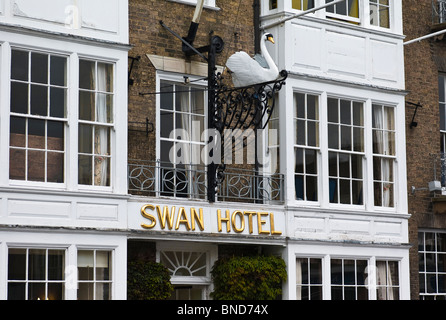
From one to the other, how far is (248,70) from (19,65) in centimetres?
400

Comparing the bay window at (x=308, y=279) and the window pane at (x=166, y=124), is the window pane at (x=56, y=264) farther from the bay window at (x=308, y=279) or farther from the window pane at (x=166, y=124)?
the bay window at (x=308, y=279)

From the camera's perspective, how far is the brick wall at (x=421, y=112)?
19672mm

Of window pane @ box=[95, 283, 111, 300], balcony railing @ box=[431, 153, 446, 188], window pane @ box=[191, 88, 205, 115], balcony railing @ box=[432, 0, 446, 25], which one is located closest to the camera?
window pane @ box=[95, 283, 111, 300]

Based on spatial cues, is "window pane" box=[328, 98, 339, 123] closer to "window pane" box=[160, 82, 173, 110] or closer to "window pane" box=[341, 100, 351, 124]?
"window pane" box=[341, 100, 351, 124]

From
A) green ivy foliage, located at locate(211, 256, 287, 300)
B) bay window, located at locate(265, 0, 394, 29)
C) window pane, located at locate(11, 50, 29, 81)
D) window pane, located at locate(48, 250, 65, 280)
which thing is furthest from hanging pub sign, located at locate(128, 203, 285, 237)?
bay window, located at locate(265, 0, 394, 29)

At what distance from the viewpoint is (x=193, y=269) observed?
55.9ft

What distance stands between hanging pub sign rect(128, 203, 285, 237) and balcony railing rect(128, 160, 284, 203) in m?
0.30

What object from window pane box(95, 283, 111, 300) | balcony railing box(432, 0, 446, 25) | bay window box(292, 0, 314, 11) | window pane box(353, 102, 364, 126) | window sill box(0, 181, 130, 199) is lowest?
window pane box(95, 283, 111, 300)

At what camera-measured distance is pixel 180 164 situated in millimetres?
16828

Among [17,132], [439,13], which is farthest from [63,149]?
[439,13]

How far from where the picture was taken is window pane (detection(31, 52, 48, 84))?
14719 mm

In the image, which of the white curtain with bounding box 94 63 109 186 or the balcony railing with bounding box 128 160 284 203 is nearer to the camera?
the white curtain with bounding box 94 63 109 186

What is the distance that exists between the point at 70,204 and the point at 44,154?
0.87m

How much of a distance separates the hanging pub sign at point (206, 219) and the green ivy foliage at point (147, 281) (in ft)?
2.29
